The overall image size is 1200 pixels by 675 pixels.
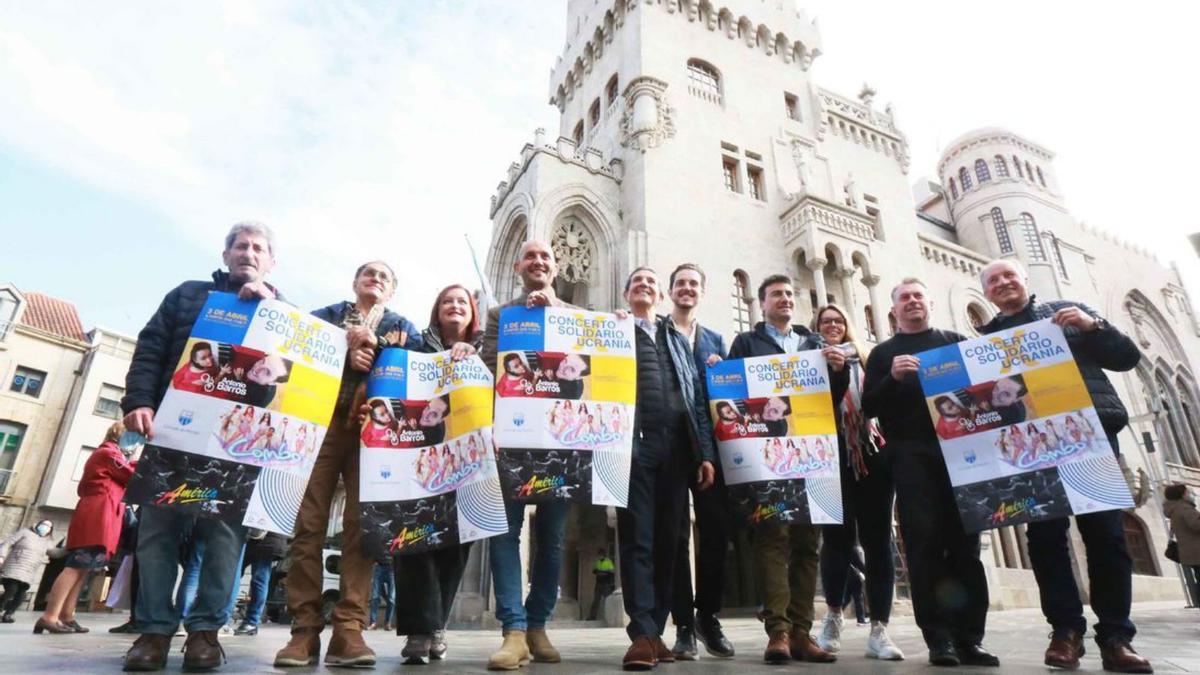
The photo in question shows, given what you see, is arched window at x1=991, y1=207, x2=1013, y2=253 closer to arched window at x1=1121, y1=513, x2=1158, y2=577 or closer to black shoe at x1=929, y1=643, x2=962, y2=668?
arched window at x1=1121, y1=513, x2=1158, y2=577

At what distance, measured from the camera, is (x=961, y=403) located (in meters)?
4.20

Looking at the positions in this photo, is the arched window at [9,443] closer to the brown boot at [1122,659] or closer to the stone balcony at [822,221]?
the stone balcony at [822,221]

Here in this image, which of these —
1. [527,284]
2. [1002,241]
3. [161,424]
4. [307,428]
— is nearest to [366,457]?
[307,428]

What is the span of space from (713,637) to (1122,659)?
2319 millimetres

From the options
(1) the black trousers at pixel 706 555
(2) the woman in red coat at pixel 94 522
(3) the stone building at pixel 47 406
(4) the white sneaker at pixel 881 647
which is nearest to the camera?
(4) the white sneaker at pixel 881 647

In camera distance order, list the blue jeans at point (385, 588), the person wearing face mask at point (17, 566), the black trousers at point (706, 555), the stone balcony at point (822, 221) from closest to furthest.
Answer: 1. the black trousers at point (706, 555)
2. the person wearing face mask at point (17, 566)
3. the blue jeans at point (385, 588)
4. the stone balcony at point (822, 221)

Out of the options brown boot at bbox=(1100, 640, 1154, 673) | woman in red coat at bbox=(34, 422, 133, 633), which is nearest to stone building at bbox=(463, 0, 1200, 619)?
woman in red coat at bbox=(34, 422, 133, 633)

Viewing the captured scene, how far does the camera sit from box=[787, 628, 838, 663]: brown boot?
160 inches

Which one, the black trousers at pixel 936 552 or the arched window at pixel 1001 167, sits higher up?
the arched window at pixel 1001 167

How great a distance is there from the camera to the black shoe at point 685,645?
13.9 feet

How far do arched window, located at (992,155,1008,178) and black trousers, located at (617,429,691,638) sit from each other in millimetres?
34856

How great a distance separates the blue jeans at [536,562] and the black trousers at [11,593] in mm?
9021

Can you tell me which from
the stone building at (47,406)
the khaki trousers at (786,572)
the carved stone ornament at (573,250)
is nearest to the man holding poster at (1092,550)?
the khaki trousers at (786,572)

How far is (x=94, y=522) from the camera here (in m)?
6.14
